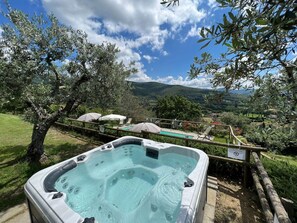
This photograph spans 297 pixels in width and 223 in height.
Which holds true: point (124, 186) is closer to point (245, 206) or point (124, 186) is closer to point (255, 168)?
point (245, 206)

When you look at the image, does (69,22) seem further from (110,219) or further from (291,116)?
A: (291,116)

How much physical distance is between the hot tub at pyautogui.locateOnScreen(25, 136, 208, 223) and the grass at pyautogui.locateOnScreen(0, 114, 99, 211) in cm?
135

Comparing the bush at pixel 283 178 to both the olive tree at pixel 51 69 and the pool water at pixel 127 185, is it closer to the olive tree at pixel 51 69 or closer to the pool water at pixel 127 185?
the pool water at pixel 127 185

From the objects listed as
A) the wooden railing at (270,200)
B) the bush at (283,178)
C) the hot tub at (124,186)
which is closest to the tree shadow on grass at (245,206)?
the wooden railing at (270,200)

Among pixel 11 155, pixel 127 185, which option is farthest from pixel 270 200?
pixel 11 155

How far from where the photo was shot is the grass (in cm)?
382

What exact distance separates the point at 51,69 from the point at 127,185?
14.2ft

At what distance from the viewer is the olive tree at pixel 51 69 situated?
13.8 feet

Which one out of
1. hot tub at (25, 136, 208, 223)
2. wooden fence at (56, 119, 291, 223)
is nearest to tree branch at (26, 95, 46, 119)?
hot tub at (25, 136, 208, 223)

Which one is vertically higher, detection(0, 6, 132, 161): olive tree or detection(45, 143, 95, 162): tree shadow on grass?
detection(0, 6, 132, 161): olive tree

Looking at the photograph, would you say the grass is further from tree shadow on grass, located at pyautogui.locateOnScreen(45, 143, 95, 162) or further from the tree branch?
the tree branch

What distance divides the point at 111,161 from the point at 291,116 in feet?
15.4

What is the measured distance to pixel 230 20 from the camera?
978mm

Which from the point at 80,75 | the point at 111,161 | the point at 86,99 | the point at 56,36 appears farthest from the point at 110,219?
the point at 56,36
